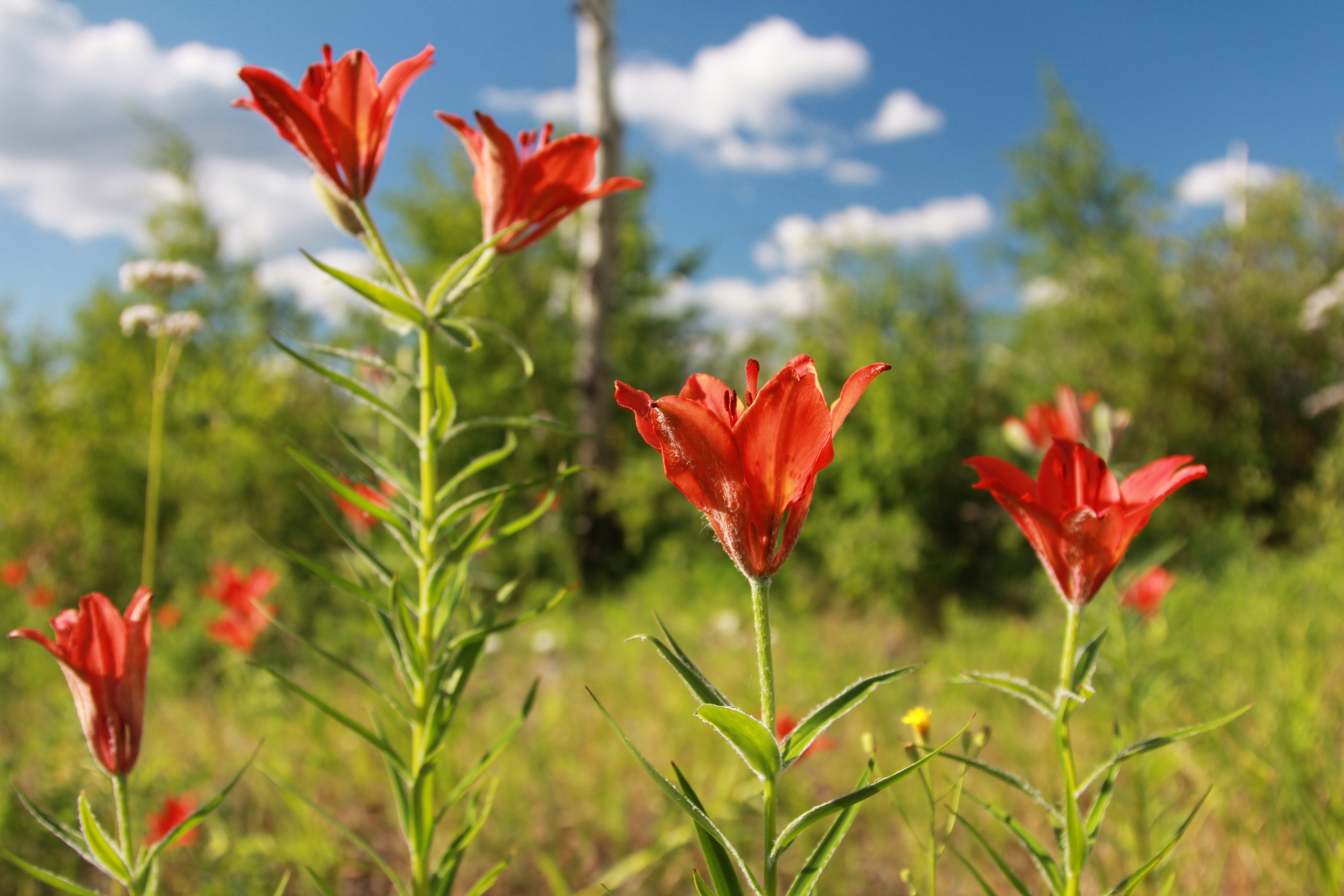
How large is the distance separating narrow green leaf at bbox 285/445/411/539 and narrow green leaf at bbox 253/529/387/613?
0.21ft

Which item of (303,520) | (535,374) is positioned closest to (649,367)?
(535,374)

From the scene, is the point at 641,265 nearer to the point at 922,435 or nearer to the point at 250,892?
the point at 922,435

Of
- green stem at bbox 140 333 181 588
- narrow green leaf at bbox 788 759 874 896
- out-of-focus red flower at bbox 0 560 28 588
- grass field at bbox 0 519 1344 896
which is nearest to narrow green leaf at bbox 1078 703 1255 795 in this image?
narrow green leaf at bbox 788 759 874 896

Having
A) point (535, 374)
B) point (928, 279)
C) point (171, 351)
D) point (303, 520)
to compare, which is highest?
point (928, 279)

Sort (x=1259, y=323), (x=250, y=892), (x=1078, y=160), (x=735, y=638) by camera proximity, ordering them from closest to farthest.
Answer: (x=250, y=892) < (x=735, y=638) < (x=1259, y=323) < (x=1078, y=160)

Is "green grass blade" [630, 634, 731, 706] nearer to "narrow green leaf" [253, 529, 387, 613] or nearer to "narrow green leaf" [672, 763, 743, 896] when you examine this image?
"narrow green leaf" [672, 763, 743, 896]

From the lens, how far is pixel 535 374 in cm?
860

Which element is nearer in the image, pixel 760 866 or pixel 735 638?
pixel 760 866

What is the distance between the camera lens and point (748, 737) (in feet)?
1.60

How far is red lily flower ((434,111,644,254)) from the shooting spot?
0.79 meters

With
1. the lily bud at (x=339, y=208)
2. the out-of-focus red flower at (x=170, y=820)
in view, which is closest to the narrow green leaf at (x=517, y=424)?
the lily bud at (x=339, y=208)

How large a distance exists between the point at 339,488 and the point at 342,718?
0.22m

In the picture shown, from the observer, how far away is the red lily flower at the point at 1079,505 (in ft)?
2.08

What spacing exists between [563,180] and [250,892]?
64.9 inches
